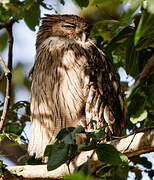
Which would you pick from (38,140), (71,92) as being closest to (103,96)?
(71,92)

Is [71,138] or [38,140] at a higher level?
[71,138]

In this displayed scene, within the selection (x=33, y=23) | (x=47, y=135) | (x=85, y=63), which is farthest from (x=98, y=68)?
(x=33, y=23)

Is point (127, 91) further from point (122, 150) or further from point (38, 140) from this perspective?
point (38, 140)

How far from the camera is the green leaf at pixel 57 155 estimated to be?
179cm

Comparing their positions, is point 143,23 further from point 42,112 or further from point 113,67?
point 113,67

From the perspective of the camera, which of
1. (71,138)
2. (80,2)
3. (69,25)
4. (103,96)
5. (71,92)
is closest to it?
(71,138)

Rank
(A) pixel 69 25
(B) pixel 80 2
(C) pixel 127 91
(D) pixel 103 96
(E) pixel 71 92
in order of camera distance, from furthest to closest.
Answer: (A) pixel 69 25
(D) pixel 103 96
(E) pixel 71 92
(B) pixel 80 2
(C) pixel 127 91

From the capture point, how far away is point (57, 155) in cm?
182

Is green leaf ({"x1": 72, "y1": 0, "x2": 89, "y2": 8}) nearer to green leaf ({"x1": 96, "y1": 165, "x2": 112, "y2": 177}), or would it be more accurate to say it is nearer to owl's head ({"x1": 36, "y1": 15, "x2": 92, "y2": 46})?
green leaf ({"x1": 96, "y1": 165, "x2": 112, "y2": 177})

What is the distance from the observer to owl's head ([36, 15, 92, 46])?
3869 millimetres

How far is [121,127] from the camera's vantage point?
3453mm

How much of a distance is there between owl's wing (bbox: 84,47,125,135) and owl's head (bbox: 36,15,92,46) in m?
0.30

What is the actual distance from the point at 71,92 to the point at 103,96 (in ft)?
0.99

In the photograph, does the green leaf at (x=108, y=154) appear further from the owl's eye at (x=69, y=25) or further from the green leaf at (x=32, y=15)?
the owl's eye at (x=69, y=25)
